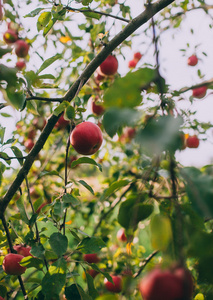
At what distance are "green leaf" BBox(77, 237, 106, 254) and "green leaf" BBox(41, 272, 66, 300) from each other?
0.51ft

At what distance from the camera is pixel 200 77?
183 centimetres

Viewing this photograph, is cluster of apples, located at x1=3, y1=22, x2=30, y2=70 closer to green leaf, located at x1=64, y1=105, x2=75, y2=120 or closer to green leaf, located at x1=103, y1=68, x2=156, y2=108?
green leaf, located at x1=64, y1=105, x2=75, y2=120

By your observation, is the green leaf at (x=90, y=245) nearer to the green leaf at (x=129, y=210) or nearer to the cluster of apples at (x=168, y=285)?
the green leaf at (x=129, y=210)

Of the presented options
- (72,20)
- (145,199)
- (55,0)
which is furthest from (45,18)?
(145,199)

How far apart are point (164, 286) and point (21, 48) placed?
82.8 inches

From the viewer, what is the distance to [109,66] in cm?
165

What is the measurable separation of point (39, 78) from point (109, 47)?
31 centimetres

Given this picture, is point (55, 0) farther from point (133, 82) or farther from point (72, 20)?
point (133, 82)

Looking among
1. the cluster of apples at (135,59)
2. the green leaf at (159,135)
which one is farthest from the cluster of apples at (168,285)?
the cluster of apples at (135,59)

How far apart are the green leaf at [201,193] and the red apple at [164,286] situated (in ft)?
0.34

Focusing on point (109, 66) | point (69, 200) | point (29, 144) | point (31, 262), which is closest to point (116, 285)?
point (31, 262)

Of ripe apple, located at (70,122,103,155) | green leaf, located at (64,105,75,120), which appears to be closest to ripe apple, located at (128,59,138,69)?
ripe apple, located at (70,122,103,155)

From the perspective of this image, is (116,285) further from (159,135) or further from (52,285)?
(159,135)

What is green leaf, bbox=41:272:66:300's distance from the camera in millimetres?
834
